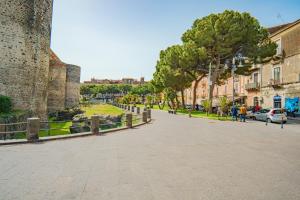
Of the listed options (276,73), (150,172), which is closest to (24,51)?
(150,172)

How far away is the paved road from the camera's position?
4.89 meters

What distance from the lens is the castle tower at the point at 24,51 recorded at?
75.9 feet

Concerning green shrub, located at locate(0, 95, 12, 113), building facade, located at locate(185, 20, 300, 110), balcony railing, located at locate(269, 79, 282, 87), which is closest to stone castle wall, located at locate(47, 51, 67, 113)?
green shrub, located at locate(0, 95, 12, 113)

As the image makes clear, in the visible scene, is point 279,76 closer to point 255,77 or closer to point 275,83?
point 275,83

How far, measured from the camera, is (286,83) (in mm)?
33031

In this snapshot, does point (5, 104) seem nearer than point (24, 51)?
Yes

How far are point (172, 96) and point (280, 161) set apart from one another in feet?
136

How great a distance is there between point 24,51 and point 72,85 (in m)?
22.6

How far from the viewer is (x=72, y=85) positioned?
154 feet

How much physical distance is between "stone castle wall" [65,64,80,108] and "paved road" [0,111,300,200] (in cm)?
3729

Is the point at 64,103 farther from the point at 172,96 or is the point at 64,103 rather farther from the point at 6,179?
the point at 6,179

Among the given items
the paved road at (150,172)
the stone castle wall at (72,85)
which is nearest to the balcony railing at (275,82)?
the paved road at (150,172)

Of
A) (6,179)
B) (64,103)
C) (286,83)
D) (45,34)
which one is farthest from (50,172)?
(64,103)

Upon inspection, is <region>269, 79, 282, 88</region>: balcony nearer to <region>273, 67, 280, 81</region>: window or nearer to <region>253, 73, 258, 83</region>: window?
<region>273, 67, 280, 81</region>: window
